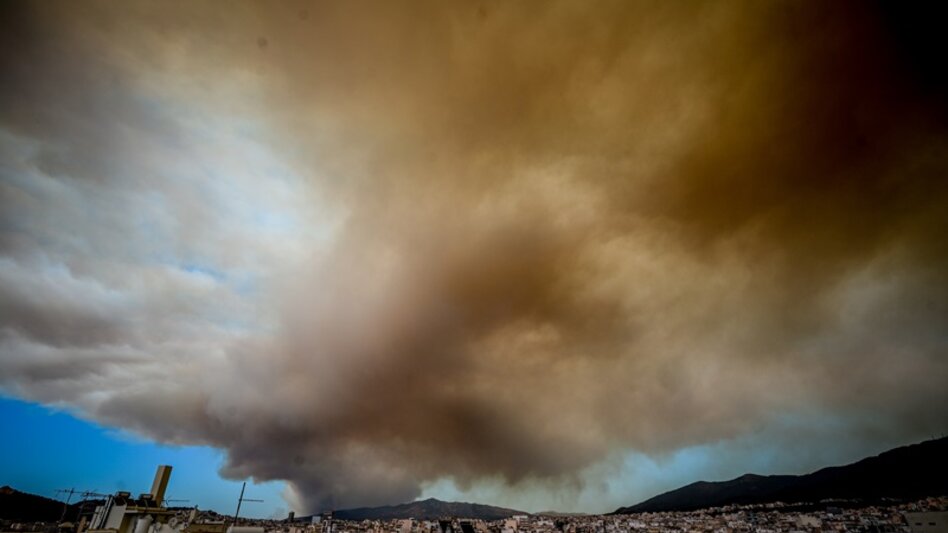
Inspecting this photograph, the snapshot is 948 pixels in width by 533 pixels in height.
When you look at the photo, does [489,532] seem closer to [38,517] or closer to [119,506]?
[119,506]

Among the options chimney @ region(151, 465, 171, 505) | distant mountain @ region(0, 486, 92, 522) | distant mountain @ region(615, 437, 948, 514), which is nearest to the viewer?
chimney @ region(151, 465, 171, 505)

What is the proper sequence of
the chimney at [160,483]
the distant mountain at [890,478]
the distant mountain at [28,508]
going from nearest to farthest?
the chimney at [160,483] → the distant mountain at [28,508] → the distant mountain at [890,478]

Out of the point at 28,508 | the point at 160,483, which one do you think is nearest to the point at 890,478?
the point at 160,483

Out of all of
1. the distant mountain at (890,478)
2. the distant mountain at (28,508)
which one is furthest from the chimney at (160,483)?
the distant mountain at (890,478)

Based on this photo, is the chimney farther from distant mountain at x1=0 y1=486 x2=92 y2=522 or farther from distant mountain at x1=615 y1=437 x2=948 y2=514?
distant mountain at x1=615 y1=437 x2=948 y2=514

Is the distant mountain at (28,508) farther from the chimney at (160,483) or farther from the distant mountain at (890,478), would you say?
the distant mountain at (890,478)

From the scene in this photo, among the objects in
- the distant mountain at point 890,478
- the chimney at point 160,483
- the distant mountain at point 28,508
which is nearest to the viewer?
the chimney at point 160,483

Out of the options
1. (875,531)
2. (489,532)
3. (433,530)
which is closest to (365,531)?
(433,530)

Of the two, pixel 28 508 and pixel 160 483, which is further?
pixel 28 508

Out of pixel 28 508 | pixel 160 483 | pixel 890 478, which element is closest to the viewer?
pixel 160 483

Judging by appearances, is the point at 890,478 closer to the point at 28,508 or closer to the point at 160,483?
the point at 160,483

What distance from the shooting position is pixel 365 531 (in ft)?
→ 284

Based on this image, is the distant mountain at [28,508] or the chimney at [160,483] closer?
the chimney at [160,483]

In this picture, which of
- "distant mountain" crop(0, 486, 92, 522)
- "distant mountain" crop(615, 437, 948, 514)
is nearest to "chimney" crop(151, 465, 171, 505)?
"distant mountain" crop(0, 486, 92, 522)
